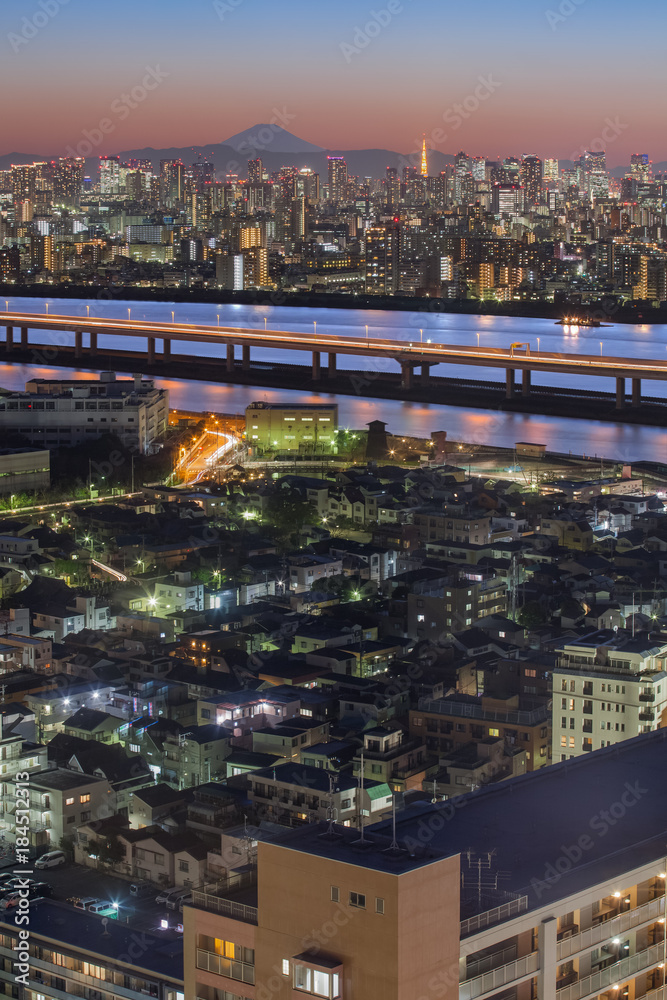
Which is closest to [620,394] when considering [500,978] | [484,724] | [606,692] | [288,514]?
[288,514]

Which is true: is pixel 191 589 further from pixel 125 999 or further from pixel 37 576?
pixel 125 999

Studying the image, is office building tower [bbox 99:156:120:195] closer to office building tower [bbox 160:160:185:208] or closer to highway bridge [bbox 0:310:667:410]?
office building tower [bbox 160:160:185:208]

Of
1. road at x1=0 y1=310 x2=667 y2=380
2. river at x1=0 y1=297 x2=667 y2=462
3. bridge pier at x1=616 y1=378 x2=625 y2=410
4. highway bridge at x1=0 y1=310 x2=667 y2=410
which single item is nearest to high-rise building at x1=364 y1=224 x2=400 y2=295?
river at x1=0 y1=297 x2=667 y2=462

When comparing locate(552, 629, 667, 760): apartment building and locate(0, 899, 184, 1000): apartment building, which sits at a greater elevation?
locate(552, 629, 667, 760): apartment building

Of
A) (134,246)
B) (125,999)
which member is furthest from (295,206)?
(125,999)

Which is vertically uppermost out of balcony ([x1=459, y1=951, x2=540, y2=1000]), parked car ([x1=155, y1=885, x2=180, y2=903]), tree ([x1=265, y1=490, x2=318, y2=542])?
balcony ([x1=459, y1=951, x2=540, y2=1000])

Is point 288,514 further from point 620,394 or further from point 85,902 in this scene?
point 620,394

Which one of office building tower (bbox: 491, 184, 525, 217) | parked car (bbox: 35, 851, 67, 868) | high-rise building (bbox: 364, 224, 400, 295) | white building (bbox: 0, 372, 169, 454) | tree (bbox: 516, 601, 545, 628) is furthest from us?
office building tower (bbox: 491, 184, 525, 217)

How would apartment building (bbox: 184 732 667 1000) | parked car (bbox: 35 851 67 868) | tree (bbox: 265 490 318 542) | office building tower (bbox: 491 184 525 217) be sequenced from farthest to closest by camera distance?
office building tower (bbox: 491 184 525 217) < tree (bbox: 265 490 318 542) < parked car (bbox: 35 851 67 868) < apartment building (bbox: 184 732 667 1000)
